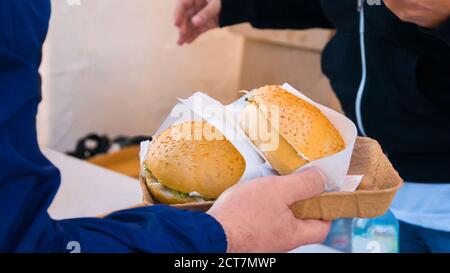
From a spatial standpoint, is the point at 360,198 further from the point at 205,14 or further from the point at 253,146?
the point at 205,14

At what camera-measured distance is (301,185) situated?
1.60 ft

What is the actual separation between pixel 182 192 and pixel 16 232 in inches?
6.2

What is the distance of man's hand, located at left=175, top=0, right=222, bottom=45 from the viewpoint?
80 centimetres

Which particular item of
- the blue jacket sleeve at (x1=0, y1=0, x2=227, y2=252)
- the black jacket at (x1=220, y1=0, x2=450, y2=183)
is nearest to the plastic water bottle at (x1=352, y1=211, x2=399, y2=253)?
the black jacket at (x1=220, y1=0, x2=450, y2=183)

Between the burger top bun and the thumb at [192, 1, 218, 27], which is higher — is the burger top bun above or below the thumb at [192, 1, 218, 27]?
below

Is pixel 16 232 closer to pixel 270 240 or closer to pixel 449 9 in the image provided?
pixel 270 240

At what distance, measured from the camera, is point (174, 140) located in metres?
0.52

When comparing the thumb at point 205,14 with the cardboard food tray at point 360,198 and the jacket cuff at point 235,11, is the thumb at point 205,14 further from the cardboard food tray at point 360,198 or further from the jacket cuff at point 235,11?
the cardboard food tray at point 360,198

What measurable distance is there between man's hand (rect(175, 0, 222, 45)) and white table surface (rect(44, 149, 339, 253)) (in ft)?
1.13

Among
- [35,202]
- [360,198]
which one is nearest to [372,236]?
[360,198]

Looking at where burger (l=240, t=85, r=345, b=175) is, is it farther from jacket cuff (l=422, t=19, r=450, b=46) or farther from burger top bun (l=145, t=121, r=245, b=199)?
jacket cuff (l=422, t=19, r=450, b=46)

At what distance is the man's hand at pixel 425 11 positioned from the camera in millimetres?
565

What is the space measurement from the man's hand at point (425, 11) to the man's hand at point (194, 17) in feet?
1.04

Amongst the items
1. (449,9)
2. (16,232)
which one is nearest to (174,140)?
(16,232)
